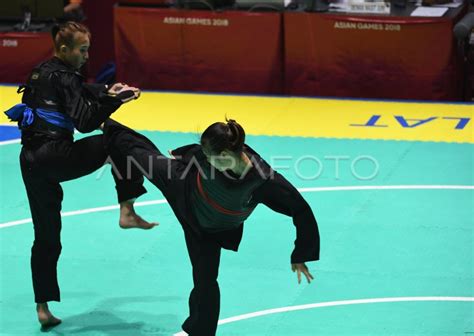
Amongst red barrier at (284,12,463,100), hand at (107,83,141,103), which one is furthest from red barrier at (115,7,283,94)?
hand at (107,83,141,103)

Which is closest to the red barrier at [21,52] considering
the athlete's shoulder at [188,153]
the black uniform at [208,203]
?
the black uniform at [208,203]

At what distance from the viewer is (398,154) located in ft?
35.8

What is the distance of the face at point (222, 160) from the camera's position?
5777 millimetres

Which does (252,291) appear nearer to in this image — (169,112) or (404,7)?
(169,112)

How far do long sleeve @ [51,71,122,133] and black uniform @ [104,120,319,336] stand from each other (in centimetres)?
16

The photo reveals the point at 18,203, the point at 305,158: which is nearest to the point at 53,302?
the point at 18,203

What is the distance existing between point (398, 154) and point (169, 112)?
3.17 meters

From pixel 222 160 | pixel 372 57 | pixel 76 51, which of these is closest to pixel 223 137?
pixel 222 160

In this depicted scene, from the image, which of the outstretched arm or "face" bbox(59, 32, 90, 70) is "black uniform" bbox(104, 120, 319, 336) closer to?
the outstretched arm

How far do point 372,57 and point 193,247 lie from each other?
712 centimetres

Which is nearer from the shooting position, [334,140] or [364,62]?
[334,140]

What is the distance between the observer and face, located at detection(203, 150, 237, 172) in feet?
19.0

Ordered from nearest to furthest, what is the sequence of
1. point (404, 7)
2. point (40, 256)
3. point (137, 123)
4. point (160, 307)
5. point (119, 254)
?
1. point (40, 256)
2. point (160, 307)
3. point (119, 254)
4. point (137, 123)
5. point (404, 7)

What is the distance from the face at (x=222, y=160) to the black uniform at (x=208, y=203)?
0.08m
